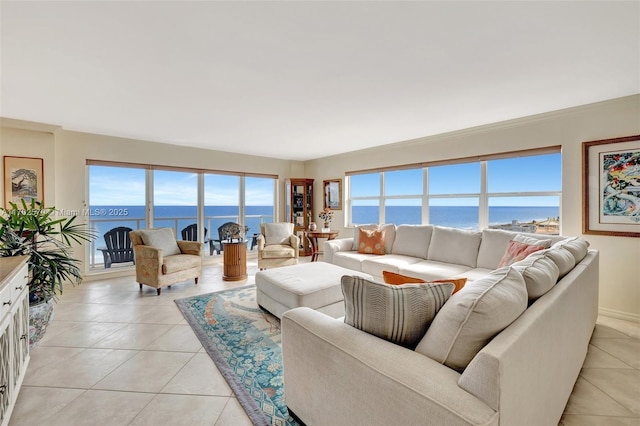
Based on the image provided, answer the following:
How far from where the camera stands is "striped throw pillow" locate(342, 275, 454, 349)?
117 centimetres

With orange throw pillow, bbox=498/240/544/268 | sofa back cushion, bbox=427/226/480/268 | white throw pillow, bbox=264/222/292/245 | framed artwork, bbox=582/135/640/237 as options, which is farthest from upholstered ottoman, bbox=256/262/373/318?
framed artwork, bbox=582/135/640/237

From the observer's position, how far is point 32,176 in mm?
3865

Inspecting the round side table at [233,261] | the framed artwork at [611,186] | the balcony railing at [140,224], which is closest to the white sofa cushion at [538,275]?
the framed artwork at [611,186]

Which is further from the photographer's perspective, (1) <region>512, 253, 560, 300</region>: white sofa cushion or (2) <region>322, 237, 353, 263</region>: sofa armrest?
(2) <region>322, 237, 353, 263</region>: sofa armrest

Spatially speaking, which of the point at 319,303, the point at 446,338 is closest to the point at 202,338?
the point at 319,303

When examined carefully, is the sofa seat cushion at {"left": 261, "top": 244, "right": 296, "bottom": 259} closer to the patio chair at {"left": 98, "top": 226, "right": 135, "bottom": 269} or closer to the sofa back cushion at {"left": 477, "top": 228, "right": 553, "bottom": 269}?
the patio chair at {"left": 98, "top": 226, "right": 135, "bottom": 269}

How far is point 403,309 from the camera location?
1.17 meters

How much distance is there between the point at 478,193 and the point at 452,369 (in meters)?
3.70

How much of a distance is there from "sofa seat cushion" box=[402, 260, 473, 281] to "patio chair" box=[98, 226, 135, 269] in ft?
14.9

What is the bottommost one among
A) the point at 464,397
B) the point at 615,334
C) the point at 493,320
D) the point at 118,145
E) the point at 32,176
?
the point at 615,334

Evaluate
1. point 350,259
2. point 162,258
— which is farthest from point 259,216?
point 350,259

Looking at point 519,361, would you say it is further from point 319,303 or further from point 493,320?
point 319,303

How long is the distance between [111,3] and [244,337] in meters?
2.52

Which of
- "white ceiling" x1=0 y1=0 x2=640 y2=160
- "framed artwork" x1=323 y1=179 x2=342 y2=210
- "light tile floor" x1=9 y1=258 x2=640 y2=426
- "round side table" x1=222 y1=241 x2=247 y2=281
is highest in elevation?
"white ceiling" x1=0 y1=0 x2=640 y2=160
